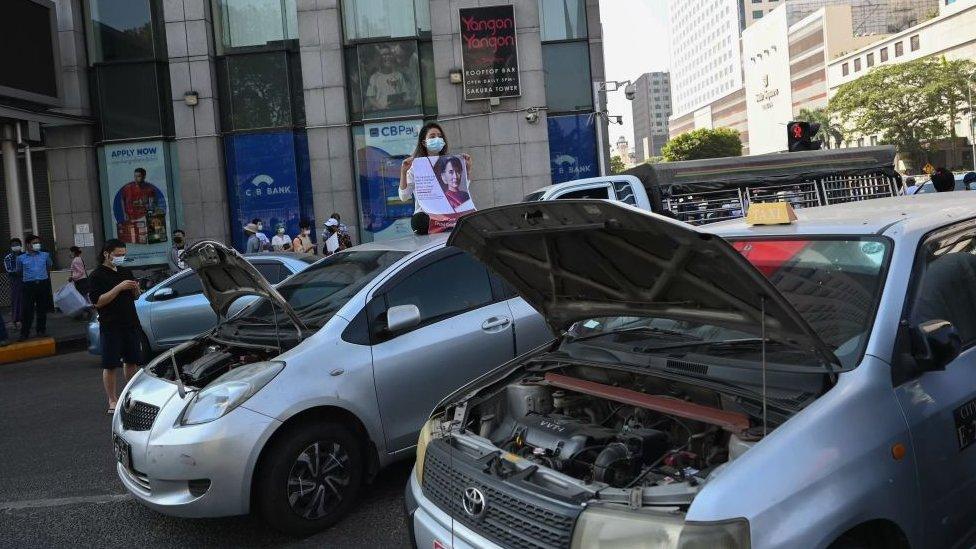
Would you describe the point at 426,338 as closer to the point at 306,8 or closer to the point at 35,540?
the point at 35,540

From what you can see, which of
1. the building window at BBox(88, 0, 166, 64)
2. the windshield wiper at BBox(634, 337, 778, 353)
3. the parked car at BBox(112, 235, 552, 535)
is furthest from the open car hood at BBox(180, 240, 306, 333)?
the building window at BBox(88, 0, 166, 64)

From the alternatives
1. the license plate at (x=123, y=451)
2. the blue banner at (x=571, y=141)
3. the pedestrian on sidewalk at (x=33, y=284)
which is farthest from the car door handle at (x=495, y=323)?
the blue banner at (x=571, y=141)

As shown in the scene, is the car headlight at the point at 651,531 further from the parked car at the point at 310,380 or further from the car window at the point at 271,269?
the car window at the point at 271,269

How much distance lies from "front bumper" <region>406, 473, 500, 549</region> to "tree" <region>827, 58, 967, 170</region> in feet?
228

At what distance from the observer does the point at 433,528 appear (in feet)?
9.04

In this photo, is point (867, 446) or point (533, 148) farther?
point (533, 148)

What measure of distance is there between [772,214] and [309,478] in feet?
9.01

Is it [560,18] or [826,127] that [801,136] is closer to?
[560,18]

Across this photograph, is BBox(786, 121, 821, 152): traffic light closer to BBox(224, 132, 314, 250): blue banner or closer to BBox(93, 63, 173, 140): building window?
BBox(224, 132, 314, 250): blue banner

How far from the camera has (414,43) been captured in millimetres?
18625

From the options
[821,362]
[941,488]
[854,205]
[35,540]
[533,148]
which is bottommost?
[35,540]

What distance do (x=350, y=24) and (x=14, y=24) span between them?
7239mm

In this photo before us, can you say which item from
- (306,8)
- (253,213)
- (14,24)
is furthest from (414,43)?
(14,24)

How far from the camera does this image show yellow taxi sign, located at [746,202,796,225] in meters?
3.37
